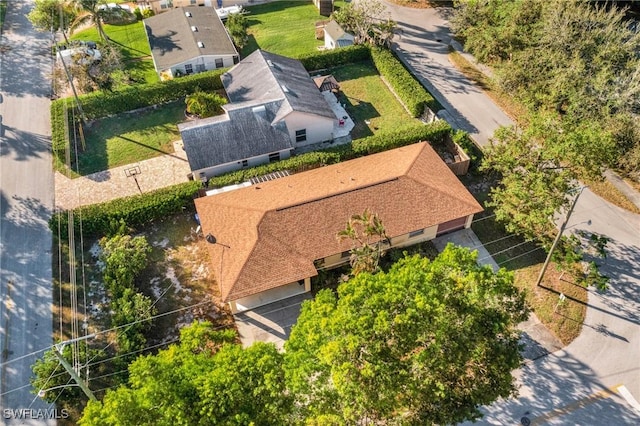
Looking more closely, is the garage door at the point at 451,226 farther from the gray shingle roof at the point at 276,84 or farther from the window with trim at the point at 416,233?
the gray shingle roof at the point at 276,84

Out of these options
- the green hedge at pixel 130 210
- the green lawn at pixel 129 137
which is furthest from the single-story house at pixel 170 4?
the green hedge at pixel 130 210

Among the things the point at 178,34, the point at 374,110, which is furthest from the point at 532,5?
the point at 178,34

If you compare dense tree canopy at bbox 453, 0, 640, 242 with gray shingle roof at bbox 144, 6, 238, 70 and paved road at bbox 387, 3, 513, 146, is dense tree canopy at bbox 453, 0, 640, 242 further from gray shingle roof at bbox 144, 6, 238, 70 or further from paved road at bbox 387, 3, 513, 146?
gray shingle roof at bbox 144, 6, 238, 70

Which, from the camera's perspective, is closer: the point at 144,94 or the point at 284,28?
the point at 144,94

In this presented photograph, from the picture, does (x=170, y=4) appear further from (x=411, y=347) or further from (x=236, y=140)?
(x=411, y=347)

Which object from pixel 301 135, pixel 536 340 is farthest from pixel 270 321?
pixel 301 135

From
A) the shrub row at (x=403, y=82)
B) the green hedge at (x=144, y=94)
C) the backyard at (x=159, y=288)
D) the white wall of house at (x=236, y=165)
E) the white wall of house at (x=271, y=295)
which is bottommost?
the backyard at (x=159, y=288)
